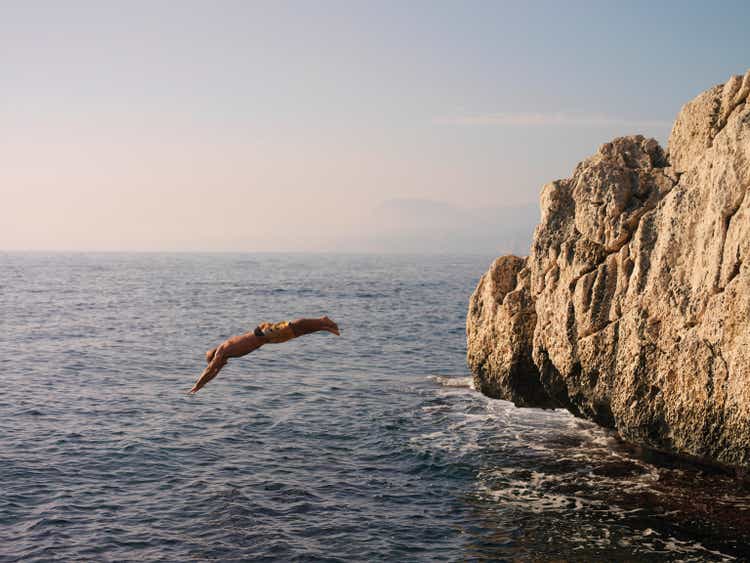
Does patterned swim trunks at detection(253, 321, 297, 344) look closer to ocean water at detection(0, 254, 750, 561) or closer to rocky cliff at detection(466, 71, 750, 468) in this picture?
ocean water at detection(0, 254, 750, 561)

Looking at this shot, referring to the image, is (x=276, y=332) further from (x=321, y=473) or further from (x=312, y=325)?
(x=321, y=473)

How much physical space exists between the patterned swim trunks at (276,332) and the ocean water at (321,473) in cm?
456

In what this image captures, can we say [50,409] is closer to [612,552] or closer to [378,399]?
[378,399]

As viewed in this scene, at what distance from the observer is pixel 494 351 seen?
27047mm

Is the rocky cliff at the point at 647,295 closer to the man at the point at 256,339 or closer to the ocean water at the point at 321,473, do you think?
the ocean water at the point at 321,473

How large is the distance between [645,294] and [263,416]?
1526cm

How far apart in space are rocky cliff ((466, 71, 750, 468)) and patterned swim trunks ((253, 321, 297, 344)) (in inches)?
375

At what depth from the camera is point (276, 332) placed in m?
17.9

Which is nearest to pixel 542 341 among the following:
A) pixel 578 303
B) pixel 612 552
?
pixel 578 303

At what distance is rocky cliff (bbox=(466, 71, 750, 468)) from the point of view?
18.0 metres

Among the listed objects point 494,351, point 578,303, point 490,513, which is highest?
point 578,303

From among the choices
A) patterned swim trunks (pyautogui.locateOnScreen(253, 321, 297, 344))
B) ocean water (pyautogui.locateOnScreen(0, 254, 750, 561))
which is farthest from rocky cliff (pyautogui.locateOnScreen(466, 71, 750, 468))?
patterned swim trunks (pyautogui.locateOnScreen(253, 321, 297, 344))

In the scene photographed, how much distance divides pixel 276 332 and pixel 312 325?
3.42ft

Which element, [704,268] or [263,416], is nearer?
[704,268]
